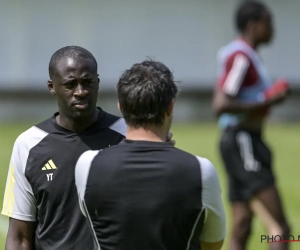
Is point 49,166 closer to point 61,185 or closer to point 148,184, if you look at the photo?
point 61,185

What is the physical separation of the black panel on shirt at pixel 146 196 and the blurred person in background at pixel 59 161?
2.04 feet

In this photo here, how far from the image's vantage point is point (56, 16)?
24.3m

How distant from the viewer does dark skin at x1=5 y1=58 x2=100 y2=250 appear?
4734mm

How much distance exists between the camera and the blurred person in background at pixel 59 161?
187 inches

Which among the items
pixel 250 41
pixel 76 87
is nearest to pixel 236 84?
pixel 250 41

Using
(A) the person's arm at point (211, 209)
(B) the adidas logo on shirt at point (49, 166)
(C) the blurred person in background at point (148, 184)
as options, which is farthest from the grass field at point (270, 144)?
(C) the blurred person in background at point (148, 184)

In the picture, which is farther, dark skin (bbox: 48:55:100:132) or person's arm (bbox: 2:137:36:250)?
person's arm (bbox: 2:137:36:250)

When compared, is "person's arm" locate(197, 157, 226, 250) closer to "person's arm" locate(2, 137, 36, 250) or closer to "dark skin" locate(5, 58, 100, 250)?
"dark skin" locate(5, 58, 100, 250)

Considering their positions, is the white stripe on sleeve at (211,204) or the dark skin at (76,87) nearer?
the white stripe on sleeve at (211,204)

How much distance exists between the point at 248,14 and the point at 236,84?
0.78 m

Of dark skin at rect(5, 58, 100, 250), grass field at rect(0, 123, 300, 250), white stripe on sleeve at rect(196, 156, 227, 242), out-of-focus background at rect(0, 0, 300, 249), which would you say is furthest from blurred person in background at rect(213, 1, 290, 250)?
out-of-focus background at rect(0, 0, 300, 249)

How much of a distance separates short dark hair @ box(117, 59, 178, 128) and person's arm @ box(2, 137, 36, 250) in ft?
2.97

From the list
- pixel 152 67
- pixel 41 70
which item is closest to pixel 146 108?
pixel 152 67

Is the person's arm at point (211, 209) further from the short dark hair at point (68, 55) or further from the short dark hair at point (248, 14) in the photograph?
the short dark hair at point (248, 14)
